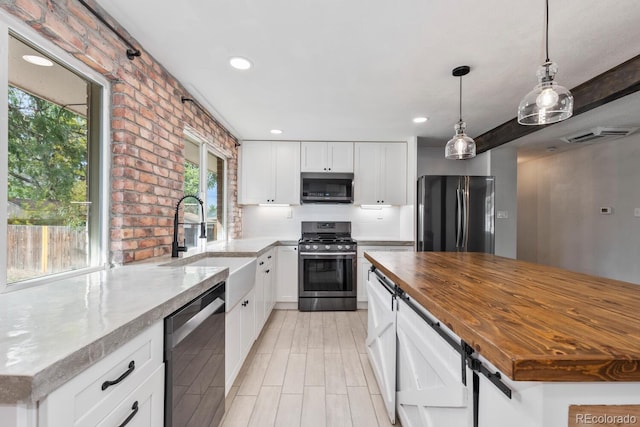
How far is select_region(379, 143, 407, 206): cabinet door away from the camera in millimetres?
4023

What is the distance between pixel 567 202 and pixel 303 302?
465cm

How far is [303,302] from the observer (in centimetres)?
364

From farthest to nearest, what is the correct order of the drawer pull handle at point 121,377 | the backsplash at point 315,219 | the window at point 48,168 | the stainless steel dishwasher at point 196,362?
the backsplash at point 315,219, the window at point 48,168, the stainless steel dishwasher at point 196,362, the drawer pull handle at point 121,377

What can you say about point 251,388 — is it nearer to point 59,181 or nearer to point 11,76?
point 59,181

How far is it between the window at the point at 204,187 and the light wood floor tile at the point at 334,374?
1684 millimetres

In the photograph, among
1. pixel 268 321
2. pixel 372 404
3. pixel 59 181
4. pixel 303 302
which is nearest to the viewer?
pixel 59 181

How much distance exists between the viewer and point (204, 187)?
3.05 m

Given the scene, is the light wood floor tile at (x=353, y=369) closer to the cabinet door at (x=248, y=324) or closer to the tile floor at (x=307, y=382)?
the tile floor at (x=307, y=382)

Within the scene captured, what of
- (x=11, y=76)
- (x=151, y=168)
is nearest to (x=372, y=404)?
(x=151, y=168)

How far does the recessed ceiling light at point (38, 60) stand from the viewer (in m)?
1.26

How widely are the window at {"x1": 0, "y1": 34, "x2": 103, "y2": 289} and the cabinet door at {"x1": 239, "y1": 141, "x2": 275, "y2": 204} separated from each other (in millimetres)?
2408

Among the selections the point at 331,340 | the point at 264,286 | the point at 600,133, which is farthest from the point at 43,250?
the point at 600,133

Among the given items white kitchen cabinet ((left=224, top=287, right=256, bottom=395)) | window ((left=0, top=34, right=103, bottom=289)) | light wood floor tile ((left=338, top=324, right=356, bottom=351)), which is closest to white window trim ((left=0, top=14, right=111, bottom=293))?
window ((left=0, top=34, right=103, bottom=289))

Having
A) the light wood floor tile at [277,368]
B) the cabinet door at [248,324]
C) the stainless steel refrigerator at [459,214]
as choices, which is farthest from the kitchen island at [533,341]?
the stainless steel refrigerator at [459,214]
